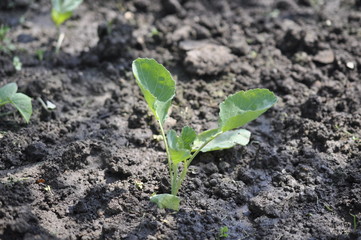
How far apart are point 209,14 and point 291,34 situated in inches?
32.0

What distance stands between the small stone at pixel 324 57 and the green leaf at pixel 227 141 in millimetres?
1148

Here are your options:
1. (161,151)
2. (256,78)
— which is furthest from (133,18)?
(161,151)

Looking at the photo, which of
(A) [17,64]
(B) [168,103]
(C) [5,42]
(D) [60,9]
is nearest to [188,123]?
(B) [168,103]

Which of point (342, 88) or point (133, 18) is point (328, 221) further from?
point (133, 18)

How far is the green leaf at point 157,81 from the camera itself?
243 cm

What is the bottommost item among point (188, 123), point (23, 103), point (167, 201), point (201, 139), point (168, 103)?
point (188, 123)

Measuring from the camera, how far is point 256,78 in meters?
3.43

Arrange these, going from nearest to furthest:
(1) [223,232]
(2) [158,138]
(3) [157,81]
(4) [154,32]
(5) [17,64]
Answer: (1) [223,232]
(3) [157,81]
(2) [158,138]
(5) [17,64]
(4) [154,32]

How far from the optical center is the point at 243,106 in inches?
93.6

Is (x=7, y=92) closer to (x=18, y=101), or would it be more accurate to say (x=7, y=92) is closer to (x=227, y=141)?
(x=18, y=101)

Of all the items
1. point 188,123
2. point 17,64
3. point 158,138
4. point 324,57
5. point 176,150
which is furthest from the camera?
point 324,57

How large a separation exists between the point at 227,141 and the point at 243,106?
0.33 metres

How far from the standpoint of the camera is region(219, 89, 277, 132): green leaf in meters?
2.30

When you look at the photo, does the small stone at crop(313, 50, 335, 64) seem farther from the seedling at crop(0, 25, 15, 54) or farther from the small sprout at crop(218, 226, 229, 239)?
the seedling at crop(0, 25, 15, 54)
